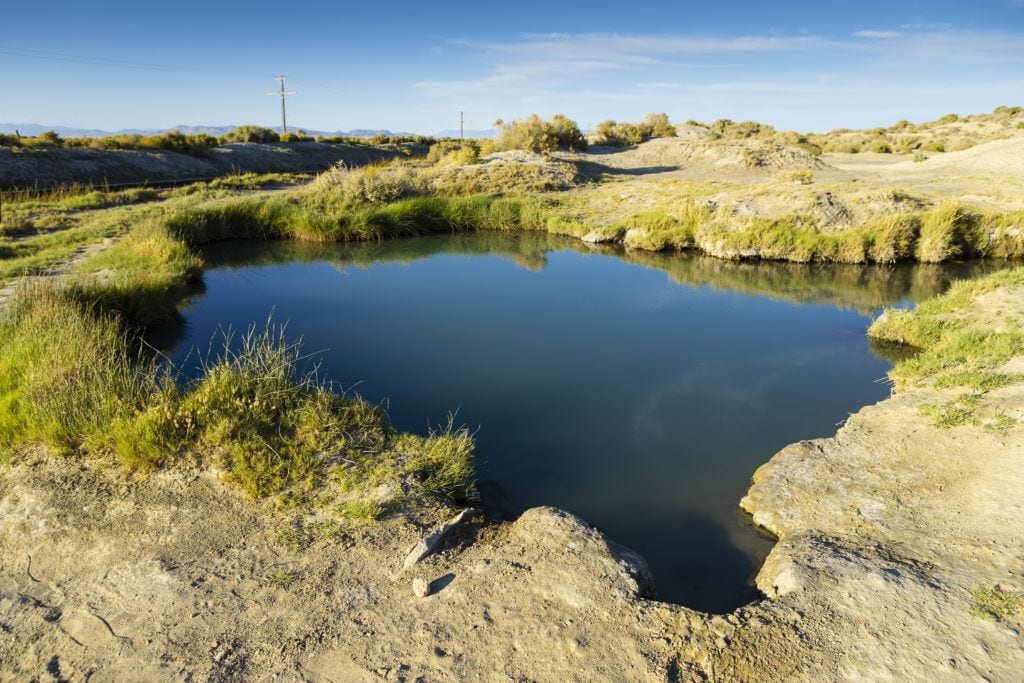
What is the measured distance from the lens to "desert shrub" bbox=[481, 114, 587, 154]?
101 feet

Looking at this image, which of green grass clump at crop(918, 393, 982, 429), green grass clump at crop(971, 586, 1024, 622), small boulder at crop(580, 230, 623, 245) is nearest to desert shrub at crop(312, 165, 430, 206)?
small boulder at crop(580, 230, 623, 245)

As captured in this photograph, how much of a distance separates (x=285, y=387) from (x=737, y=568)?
4319 mm

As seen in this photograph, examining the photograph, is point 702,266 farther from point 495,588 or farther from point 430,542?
point 495,588

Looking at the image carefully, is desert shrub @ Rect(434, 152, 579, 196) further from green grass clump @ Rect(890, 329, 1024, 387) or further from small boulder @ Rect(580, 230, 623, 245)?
green grass clump @ Rect(890, 329, 1024, 387)

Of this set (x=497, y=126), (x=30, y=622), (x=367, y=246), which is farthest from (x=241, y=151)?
(x=30, y=622)

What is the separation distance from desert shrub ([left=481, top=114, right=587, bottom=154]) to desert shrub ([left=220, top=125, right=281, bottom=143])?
832 inches

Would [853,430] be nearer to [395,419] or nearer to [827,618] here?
[827,618]

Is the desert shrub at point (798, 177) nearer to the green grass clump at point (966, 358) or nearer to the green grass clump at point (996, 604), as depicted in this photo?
the green grass clump at point (966, 358)

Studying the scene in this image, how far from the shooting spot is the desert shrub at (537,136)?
101 ft

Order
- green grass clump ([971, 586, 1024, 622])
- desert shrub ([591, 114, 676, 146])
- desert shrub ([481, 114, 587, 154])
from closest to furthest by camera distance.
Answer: green grass clump ([971, 586, 1024, 622]) → desert shrub ([481, 114, 587, 154]) → desert shrub ([591, 114, 676, 146])

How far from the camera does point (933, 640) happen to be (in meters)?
3.64

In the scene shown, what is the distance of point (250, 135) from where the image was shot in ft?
151

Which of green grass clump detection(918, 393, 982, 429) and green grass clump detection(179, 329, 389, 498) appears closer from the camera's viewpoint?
green grass clump detection(179, 329, 389, 498)

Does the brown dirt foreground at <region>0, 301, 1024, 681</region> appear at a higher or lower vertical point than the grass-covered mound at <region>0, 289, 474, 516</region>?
lower
